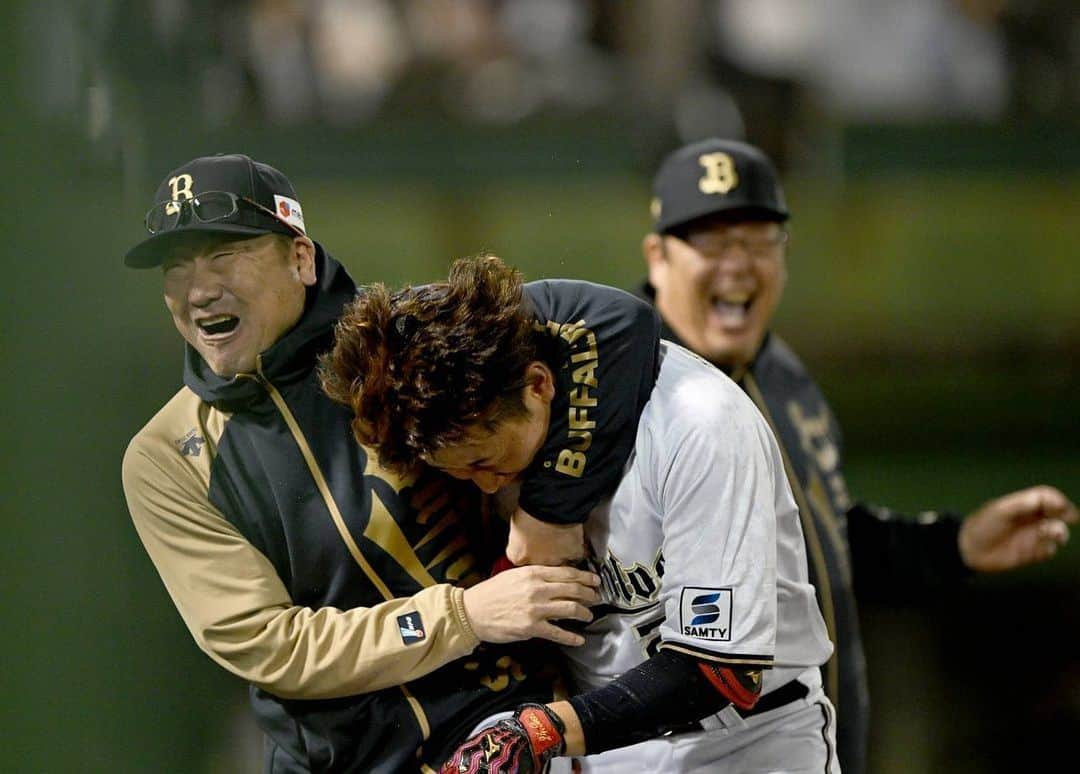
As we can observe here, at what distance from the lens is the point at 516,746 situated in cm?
119

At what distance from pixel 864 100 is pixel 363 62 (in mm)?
1381

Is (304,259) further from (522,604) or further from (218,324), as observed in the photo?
(522,604)

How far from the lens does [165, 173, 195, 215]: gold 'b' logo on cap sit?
115cm

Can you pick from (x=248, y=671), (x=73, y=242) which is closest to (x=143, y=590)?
(x=248, y=671)

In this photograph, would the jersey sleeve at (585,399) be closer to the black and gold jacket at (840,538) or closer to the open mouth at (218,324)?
the open mouth at (218,324)

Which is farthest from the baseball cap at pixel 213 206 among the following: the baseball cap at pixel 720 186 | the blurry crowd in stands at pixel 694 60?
the blurry crowd in stands at pixel 694 60

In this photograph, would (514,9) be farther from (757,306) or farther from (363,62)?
(757,306)

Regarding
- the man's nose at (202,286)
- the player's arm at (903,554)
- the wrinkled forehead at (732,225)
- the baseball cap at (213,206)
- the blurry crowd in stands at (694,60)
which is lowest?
the player's arm at (903,554)

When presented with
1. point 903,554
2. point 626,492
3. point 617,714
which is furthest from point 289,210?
point 903,554

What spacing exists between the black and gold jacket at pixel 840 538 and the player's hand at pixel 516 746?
829 mm

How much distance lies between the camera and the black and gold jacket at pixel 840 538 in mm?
2010

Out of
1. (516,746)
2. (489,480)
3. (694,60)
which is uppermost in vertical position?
(694,60)

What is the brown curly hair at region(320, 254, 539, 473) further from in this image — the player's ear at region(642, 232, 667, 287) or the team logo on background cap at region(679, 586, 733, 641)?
the player's ear at region(642, 232, 667, 287)

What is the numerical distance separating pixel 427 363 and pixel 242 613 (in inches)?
10.2
